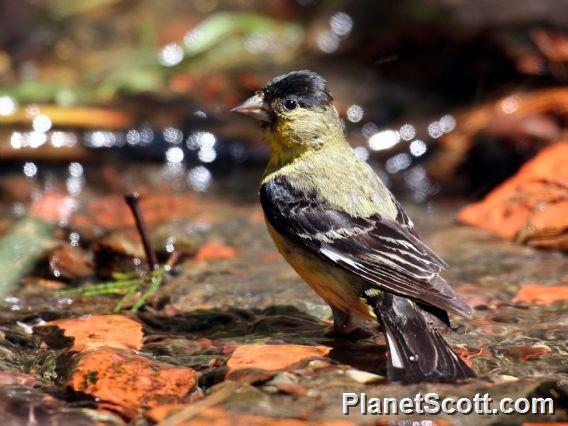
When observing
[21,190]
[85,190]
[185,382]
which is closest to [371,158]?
[85,190]

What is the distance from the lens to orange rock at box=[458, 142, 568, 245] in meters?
5.81

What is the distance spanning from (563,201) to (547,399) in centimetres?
284

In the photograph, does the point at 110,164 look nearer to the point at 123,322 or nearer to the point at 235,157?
the point at 235,157

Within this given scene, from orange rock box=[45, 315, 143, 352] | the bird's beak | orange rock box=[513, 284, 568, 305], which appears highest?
the bird's beak

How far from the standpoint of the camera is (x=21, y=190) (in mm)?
7090

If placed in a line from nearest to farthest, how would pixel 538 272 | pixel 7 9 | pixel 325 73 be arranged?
pixel 538 272
pixel 325 73
pixel 7 9

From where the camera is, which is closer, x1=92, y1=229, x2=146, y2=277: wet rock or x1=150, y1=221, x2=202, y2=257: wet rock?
x1=92, y1=229, x2=146, y2=277: wet rock

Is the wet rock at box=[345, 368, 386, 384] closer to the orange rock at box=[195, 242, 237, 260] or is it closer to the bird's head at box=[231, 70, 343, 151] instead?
the bird's head at box=[231, 70, 343, 151]

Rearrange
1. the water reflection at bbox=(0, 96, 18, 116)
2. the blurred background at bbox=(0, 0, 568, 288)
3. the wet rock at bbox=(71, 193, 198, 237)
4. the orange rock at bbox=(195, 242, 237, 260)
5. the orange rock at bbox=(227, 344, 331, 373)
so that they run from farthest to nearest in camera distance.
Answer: the water reflection at bbox=(0, 96, 18, 116) < the blurred background at bbox=(0, 0, 568, 288) < the wet rock at bbox=(71, 193, 198, 237) < the orange rock at bbox=(195, 242, 237, 260) < the orange rock at bbox=(227, 344, 331, 373)

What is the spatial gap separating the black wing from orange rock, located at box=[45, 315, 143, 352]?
3.02ft

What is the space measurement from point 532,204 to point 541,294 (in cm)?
141

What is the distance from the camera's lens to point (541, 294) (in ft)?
15.8

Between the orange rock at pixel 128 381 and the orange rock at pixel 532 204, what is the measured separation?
10.0 feet

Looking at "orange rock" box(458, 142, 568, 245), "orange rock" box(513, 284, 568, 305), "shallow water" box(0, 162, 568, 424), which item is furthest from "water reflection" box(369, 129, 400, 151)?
"orange rock" box(513, 284, 568, 305)
